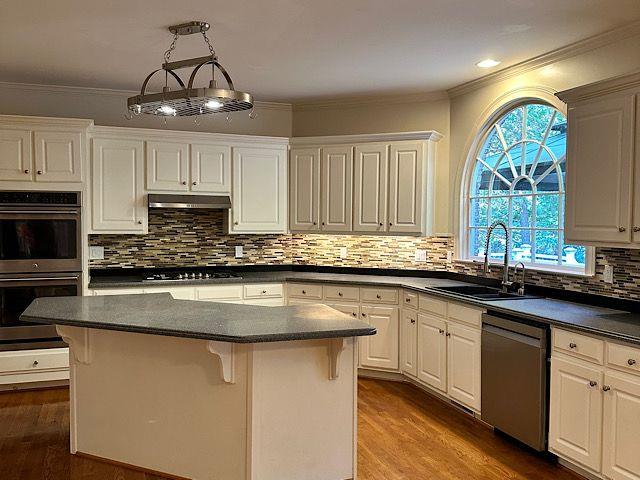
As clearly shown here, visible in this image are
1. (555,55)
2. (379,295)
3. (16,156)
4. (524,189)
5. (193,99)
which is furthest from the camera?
(379,295)

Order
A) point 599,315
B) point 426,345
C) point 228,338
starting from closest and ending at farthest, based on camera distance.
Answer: point 228,338 → point 599,315 → point 426,345

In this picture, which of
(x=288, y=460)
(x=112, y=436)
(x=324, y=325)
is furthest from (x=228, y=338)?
(x=112, y=436)

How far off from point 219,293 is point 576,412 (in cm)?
314

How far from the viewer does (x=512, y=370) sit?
373cm

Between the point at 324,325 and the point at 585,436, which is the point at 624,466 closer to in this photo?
the point at 585,436

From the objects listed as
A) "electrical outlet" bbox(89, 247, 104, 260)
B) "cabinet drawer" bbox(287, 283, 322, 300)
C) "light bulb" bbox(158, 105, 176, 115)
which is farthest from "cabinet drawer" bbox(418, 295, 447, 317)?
"electrical outlet" bbox(89, 247, 104, 260)

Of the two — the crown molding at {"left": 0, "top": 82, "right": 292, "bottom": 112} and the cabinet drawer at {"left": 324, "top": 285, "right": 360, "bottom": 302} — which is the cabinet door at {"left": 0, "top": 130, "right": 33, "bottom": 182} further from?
the cabinet drawer at {"left": 324, "top": 285, "right": 360, "bottom": 302}

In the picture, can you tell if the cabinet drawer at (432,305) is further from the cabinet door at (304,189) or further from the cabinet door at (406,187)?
the cabinet door at (304,189)

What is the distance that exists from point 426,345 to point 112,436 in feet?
8.07

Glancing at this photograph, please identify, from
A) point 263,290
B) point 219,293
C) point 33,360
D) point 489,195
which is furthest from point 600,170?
point 33,360

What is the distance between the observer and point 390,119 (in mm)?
5680

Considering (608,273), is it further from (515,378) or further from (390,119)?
(390,119)

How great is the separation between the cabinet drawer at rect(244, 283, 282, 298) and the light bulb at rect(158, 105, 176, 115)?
2.51 m

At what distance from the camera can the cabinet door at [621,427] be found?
9.66 feet
